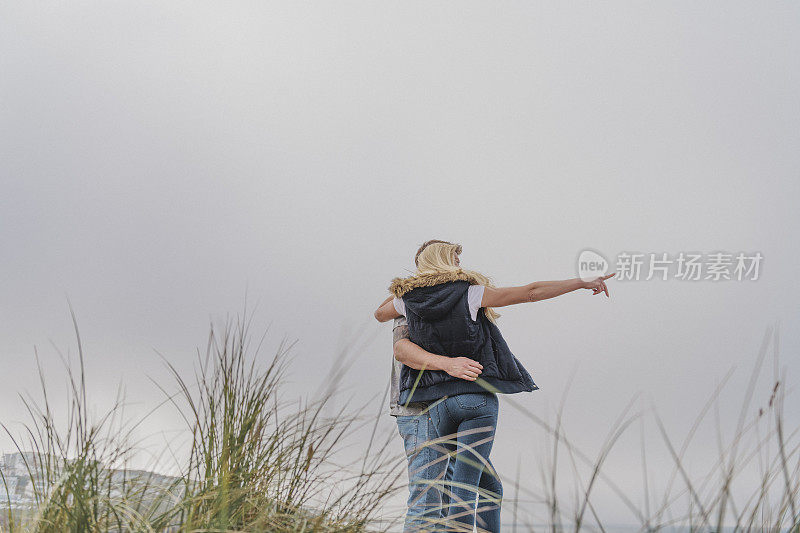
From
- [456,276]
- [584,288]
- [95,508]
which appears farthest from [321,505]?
[584,288]

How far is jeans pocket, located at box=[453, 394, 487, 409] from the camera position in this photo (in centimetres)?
370

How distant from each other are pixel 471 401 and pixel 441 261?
0.85 m

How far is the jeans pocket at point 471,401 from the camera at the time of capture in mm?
3695

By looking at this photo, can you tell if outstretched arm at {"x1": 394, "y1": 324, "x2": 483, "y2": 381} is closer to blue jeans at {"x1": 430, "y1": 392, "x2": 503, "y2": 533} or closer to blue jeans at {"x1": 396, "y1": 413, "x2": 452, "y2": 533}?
blue jeans at {"x1": 430, "y1": 392, "x2": 503, "y2": 533}

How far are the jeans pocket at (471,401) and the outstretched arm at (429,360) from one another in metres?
0.10

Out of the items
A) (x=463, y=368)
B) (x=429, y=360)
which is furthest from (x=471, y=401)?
(x=429, y=360)

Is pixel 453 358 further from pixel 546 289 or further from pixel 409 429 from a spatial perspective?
pixel 546 289

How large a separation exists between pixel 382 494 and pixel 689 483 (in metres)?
1.06

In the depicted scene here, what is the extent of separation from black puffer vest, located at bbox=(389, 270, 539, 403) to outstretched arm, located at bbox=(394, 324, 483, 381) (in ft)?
0.20

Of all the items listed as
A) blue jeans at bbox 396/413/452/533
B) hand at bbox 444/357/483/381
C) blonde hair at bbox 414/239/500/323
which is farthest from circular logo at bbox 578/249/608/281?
blue jeans at bbox 396/413/452/533

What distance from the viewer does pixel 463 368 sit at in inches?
146

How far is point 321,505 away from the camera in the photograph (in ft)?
8.14

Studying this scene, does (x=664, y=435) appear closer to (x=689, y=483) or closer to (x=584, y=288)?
(x=689, y=483)

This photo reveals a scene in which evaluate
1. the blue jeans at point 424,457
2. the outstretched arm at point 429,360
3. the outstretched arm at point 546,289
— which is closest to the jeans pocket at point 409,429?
the blue jeans at point 424,457
